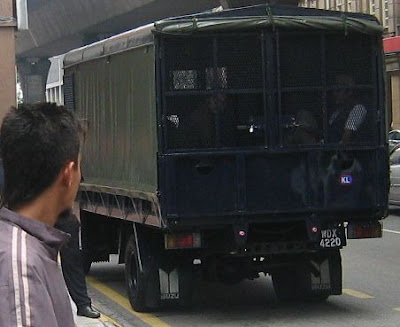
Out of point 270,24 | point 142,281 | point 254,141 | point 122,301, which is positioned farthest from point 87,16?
point 254,141

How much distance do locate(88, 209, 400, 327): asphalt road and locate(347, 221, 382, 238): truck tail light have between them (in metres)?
0.77

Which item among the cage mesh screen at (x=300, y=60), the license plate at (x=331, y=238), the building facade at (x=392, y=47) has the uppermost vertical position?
the building facade at (x=392, y=47)

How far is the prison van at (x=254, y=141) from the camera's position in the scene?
33.3 ft

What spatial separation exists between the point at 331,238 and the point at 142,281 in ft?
6.11

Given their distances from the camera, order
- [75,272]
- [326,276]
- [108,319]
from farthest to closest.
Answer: [326,276]
[108,319]
[75,272]

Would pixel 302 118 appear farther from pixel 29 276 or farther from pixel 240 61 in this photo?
pixel 29 276

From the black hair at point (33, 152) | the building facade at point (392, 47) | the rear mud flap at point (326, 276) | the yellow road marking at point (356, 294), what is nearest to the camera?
the black hair at point (33, 152)

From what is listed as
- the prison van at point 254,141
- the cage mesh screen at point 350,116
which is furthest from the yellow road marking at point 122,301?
the cage mesh screen at point 350,116

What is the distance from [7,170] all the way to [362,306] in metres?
8.86

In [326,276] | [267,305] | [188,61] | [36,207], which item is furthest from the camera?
[267,305]

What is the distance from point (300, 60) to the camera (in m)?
10.5

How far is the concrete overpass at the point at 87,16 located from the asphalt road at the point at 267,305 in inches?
1257

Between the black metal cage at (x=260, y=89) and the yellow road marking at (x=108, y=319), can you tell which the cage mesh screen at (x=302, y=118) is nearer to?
the black metal cage at (x=260, y=89)

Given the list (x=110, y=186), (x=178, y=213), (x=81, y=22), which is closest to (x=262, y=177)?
(x=178, y=213)
